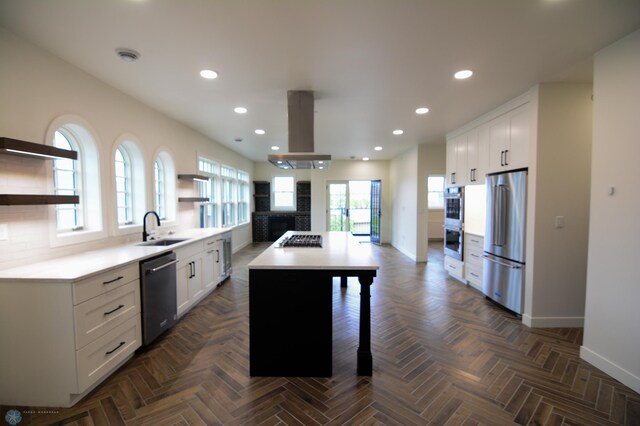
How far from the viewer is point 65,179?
2.73 meters

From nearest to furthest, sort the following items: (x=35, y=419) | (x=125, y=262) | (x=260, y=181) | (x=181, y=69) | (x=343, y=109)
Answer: (x=35, y=419)
(x=125, y=262)
(x=181, y=69)
(x=343, y=109)
(x=260, y=181)

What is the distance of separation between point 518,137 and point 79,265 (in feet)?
15.6

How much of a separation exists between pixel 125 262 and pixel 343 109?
3.17 meters

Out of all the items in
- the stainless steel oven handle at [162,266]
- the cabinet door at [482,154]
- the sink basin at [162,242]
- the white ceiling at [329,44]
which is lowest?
the stainless steel oven handle at [162,266]

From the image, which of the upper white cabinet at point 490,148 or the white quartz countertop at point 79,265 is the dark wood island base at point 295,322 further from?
the upper white cabinet at point 490,148

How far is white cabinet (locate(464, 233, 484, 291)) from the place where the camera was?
4.23 meters

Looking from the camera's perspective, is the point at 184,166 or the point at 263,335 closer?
the point at 263,335

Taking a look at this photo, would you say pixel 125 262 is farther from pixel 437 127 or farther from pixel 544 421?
pixel 437 127

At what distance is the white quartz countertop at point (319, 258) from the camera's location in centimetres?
217

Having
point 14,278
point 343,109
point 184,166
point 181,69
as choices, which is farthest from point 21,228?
point 343,109

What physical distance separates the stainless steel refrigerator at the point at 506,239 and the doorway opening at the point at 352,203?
499 cm

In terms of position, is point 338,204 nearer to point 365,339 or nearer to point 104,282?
point 365,339

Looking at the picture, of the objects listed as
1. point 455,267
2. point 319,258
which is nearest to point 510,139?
point 455,267

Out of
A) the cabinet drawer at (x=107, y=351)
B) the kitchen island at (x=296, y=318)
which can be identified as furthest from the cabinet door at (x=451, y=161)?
the cabinet drawer at (x=107, y=351)
